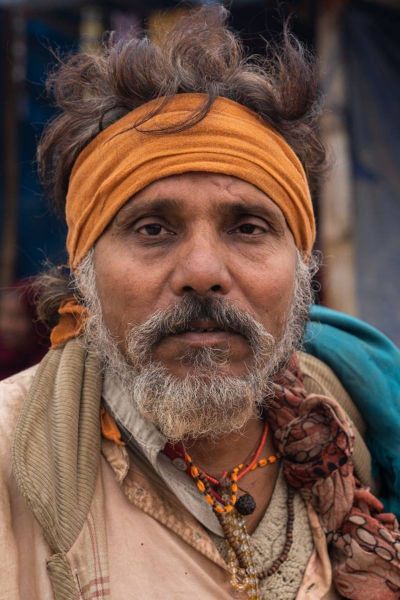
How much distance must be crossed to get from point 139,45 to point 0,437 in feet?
3.85

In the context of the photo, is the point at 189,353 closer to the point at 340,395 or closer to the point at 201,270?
the point at 201,270

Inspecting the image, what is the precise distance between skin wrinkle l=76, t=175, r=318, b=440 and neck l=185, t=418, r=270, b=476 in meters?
0.05

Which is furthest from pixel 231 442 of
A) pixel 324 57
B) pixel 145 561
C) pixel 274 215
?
pixel 324 57

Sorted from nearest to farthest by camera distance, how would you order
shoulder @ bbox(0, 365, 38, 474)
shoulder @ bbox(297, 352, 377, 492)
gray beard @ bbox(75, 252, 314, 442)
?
shoulder @ bbox(0, 365, 38, 474) < gray beard @ bbox(75, 252, 314, 442) < shoulder @ bbox(297, 352, 377, 492)

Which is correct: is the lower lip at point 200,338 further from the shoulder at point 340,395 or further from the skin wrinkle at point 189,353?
the shoulder at point 340,395

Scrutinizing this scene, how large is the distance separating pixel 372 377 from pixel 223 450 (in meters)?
0.57

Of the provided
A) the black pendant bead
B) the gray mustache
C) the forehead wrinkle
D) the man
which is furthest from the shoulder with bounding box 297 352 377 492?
the forehead wrinkle

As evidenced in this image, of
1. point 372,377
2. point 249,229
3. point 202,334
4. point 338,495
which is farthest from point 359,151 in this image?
point 202,334

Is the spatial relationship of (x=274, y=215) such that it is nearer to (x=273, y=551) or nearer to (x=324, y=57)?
(x=273, y=551)

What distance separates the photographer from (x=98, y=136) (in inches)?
Result: 90.4

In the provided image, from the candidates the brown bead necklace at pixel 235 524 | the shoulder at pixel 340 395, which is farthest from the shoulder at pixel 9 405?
the shoulder at pixel 340 395

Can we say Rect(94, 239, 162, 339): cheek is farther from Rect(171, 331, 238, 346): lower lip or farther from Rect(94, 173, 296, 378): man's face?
Rect(171, 331, 238, 346): lower lip

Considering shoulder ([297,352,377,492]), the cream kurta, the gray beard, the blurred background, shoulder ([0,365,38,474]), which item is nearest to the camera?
the cream kurta

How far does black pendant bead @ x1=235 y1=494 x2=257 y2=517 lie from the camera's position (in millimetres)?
2221
